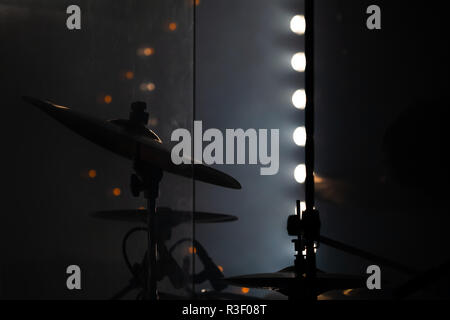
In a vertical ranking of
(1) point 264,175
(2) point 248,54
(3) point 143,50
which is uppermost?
(2) point 248,54

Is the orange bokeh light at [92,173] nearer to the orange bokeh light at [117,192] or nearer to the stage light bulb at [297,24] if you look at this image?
the orange bokeh light at [117,192]

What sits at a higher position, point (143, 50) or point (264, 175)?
point (143, 50)

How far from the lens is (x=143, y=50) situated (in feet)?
2.47

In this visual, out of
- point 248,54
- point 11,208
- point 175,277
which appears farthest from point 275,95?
point 11,208

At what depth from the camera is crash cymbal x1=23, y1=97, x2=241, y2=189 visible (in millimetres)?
666

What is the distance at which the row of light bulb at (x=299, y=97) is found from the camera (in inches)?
42.4

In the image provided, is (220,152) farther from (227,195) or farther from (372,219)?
(372,219)

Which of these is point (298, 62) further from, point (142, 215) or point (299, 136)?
point (142, 215)

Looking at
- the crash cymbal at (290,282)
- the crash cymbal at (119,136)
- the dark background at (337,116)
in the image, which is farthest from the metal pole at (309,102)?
the dark background at (337,116)

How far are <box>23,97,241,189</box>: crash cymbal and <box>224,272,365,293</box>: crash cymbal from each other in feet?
0.70

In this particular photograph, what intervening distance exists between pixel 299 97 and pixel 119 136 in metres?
0.56

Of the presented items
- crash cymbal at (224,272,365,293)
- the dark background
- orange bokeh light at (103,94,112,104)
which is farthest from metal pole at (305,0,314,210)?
the dark background

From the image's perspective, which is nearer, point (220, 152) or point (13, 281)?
point (13, 281)
